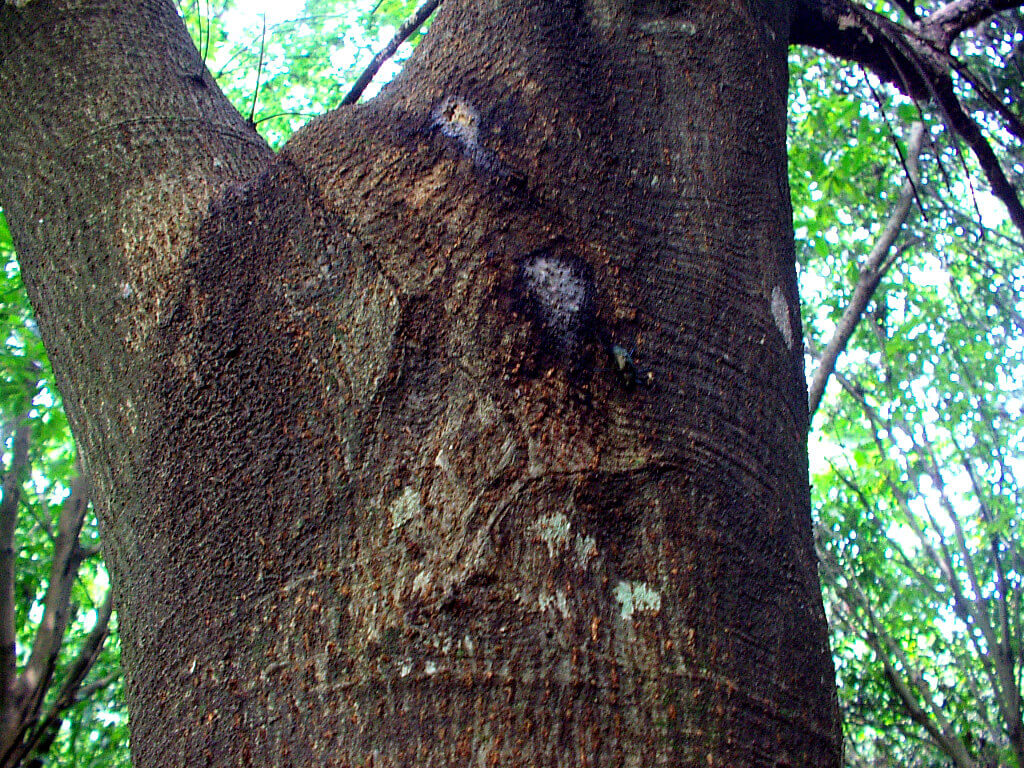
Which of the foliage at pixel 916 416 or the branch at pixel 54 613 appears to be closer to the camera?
the branch at pixel 54 613

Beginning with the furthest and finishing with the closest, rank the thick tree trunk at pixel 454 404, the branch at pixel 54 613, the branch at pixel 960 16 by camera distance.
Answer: the branch at pixel 54 613 < the branch at pixel 960 16 < the thick tree trunk at pixel 454 404

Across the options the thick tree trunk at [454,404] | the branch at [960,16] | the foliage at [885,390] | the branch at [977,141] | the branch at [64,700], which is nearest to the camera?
the thick tree trunk at [454,404]

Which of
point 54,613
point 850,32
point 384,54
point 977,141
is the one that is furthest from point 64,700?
point 977,141

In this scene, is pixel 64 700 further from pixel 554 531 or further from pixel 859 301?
pixel 859 301

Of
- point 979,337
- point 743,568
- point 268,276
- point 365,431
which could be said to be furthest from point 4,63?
point 979,337

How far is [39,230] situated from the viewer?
1217 mm

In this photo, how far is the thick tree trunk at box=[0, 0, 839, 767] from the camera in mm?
816

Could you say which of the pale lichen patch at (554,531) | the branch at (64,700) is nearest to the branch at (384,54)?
the pale lichen patch at (554,531)

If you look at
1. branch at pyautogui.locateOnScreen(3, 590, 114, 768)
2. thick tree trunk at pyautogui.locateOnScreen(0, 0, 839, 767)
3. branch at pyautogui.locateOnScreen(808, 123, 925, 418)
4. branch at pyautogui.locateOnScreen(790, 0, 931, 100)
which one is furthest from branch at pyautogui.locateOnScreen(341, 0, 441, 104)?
branch at pyautogui.locateOnScreen(3, 590, 114, 768)

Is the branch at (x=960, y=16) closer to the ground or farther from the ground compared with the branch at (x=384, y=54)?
closer to the ground

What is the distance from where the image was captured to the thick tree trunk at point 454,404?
32.1 inches

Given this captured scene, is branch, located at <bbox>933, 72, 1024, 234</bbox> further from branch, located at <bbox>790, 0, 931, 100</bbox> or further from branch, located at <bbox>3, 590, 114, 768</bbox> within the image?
branch, located at <bbox>3, 590, 114, 768</bbox>

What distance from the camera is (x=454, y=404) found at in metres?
0.94

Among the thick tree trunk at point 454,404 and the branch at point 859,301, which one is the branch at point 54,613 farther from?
the branch at point 859,301
